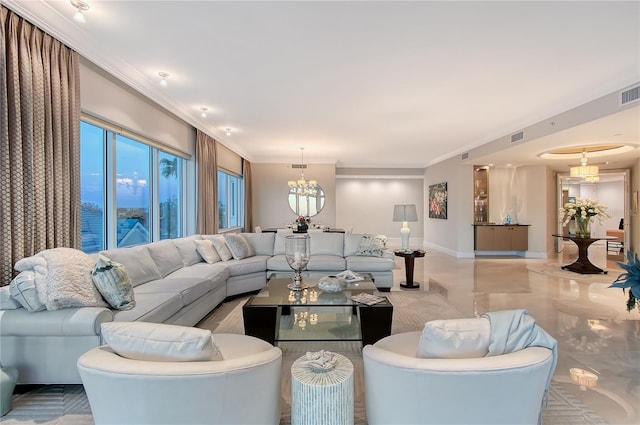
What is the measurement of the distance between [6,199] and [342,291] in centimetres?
281

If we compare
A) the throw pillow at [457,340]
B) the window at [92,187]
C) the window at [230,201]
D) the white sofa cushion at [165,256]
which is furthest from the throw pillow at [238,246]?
the throw pillow at [457,340]

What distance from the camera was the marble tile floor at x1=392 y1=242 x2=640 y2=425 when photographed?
2312 millimetres

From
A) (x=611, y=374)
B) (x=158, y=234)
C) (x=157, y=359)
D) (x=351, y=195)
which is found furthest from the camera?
(x=351, y=195)

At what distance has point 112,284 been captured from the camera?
246 cm

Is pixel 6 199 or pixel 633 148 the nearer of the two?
pixel 6 199

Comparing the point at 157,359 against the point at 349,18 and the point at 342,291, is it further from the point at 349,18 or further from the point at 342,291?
the point at 349,18

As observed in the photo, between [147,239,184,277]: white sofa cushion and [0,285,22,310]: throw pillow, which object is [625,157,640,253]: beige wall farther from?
[0,285,22,310]: throw pillow

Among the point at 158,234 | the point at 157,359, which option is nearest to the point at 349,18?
the point at 157,359

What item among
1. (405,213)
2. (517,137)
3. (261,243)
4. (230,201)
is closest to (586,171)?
(517,137)

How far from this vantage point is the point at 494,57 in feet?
10.7

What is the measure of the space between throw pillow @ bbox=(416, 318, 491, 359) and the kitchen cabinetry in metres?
8.33

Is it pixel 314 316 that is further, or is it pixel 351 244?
pixel 351 244

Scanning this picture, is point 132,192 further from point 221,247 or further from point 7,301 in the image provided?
point 7,301

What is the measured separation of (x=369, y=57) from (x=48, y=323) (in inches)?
136
